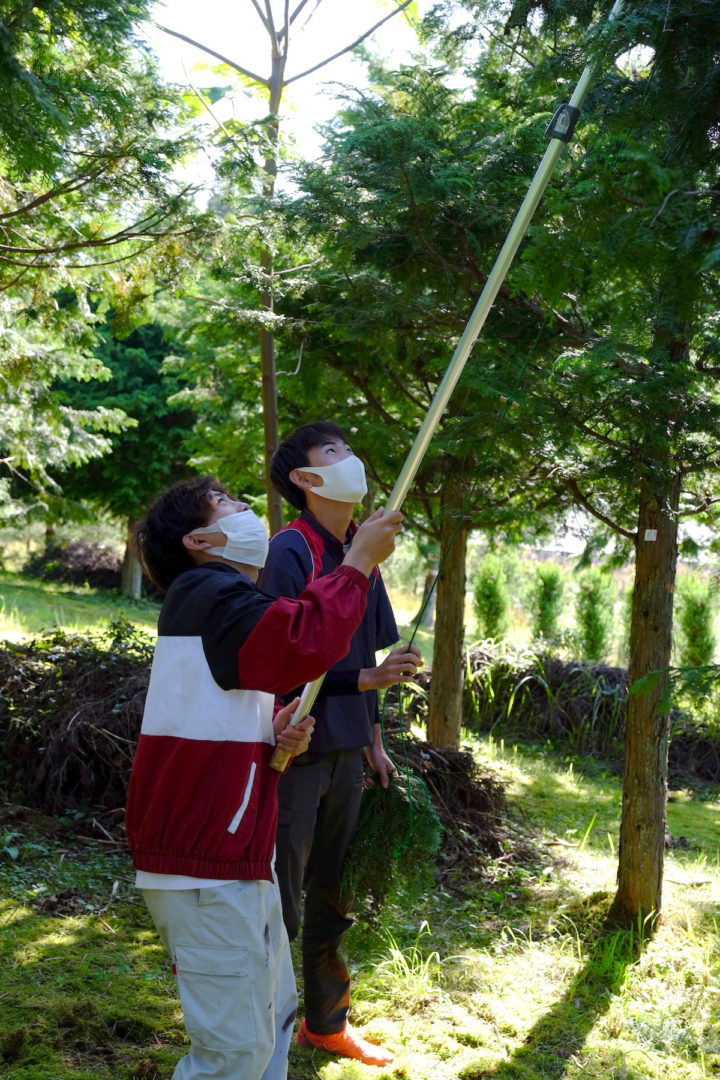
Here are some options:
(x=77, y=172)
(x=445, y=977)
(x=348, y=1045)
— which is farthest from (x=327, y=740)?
(x=77, y=172)

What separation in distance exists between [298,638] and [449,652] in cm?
471

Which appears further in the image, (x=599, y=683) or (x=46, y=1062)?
(x=599, y=683)

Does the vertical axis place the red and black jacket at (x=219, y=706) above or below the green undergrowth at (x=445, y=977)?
above

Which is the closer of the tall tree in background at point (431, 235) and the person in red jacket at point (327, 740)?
the person in red jacket at point (327, 740)

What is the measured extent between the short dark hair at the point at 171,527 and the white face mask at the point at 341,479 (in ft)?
1.93

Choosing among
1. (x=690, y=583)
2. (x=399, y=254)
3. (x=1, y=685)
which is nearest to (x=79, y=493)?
(x=690, y=583)

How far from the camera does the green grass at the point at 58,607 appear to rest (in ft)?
35.2

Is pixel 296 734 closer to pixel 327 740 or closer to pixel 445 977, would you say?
pixel 327 740

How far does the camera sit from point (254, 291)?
5660mm

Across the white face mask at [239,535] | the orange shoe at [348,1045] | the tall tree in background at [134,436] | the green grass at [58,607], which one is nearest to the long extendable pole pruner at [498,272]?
the white face mask at [239,535]

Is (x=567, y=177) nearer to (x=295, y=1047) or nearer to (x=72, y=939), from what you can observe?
(x=295, y=1047)

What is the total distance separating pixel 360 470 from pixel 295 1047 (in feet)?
6.24

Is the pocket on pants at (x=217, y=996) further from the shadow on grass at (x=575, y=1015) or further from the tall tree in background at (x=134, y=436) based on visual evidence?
the tall tree in background at (x=134, y=436)

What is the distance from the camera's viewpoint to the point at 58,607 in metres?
14.3
